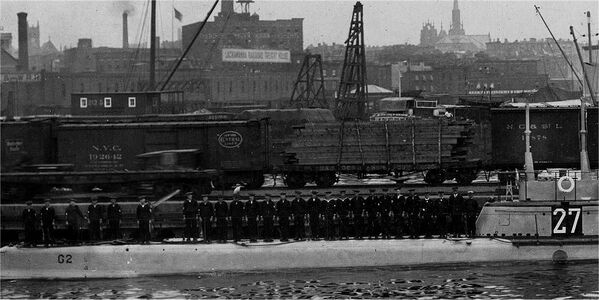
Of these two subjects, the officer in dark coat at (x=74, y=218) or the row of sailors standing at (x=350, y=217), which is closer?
the row of sailors standing at (x=350, y=217)

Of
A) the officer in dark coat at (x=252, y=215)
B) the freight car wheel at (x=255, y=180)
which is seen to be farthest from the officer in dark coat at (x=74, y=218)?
the freight car wheel at (x=255, y=180)

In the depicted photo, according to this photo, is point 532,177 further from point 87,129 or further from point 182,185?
point 87,129

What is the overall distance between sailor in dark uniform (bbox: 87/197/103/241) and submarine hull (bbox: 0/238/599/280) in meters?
1.05

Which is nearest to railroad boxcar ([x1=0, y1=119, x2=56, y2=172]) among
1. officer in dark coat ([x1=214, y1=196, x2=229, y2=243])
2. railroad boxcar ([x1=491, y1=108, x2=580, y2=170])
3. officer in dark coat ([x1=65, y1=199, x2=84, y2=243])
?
officer in dark coat ([x1=65, y1=199, x2=84, y2=243])

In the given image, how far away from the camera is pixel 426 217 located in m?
25.2

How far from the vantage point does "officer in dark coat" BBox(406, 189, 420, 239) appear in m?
25.3

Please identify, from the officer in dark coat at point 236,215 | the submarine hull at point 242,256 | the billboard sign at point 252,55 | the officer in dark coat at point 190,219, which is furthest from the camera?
the billboard sign at point 252,55

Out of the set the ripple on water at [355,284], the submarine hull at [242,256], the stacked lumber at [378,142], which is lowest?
the ripple on water at [355,284]

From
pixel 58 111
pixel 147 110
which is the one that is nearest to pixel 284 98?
pixel 58 111

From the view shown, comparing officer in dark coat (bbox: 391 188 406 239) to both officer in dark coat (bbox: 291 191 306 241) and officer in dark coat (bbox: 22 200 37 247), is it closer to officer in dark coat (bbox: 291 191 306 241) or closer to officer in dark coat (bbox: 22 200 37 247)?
officer in dark coat (bbox: 291 191 306 241)

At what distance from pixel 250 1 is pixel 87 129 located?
211 ft

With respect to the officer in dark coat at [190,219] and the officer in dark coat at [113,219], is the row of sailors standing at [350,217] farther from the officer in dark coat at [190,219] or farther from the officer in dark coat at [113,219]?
the officer in dark coat at [113,219]

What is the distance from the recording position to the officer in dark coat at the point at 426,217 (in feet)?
82.6

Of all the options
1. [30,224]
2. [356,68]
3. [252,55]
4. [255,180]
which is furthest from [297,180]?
[252,55]
